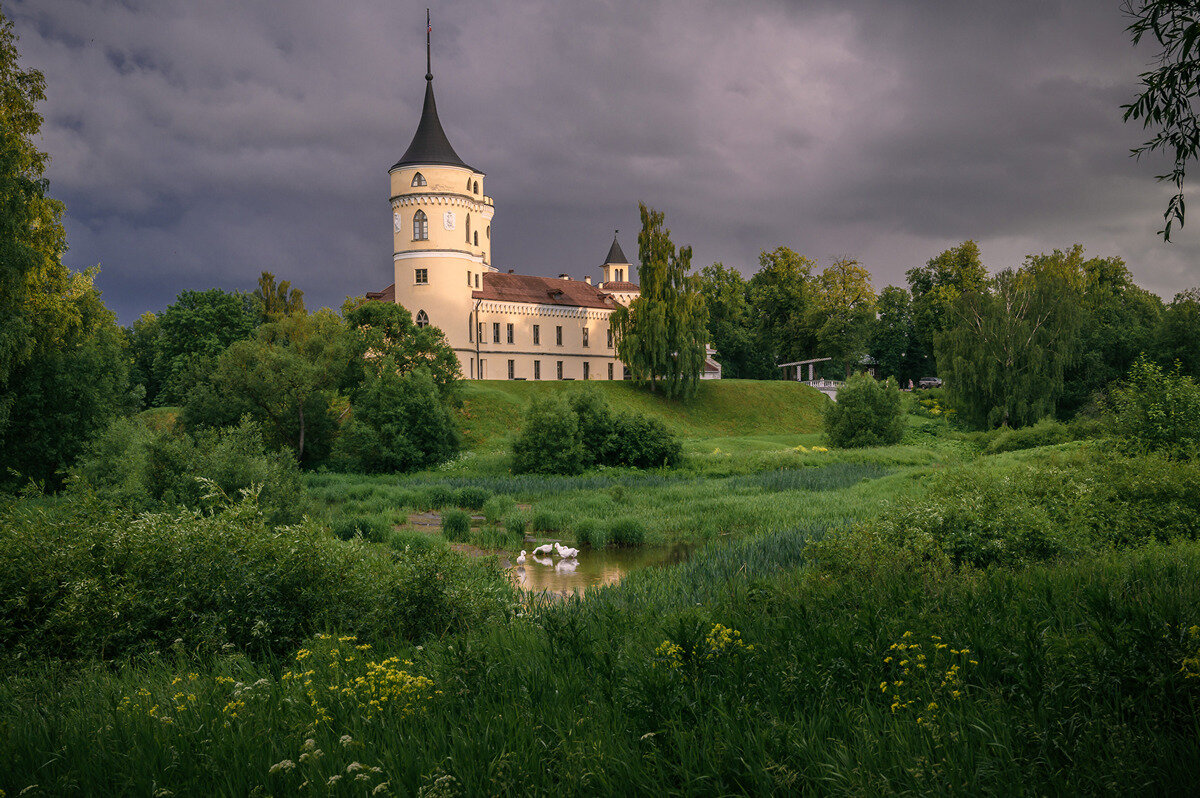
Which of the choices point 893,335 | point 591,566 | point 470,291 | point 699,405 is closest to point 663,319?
point 699,405

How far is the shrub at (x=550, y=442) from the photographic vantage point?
105ft

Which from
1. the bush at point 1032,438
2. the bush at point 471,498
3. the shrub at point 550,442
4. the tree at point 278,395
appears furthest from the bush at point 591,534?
the tree at point 278,395

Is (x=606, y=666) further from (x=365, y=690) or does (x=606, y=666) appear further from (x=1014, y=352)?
(x=1014, y=352)

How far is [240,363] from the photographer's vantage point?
37.6m

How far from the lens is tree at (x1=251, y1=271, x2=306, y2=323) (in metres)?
64.6

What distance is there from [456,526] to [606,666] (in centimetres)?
1526

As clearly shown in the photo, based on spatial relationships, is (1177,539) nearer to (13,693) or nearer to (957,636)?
(957,636)

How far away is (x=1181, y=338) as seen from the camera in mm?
46688

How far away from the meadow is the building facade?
48473 millimetres

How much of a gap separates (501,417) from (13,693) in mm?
40796

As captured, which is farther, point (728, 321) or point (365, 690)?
point (728, 321)

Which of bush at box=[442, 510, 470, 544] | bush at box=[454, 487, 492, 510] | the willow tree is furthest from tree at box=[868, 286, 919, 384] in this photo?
bush at box=[442, 510, 470, 544]

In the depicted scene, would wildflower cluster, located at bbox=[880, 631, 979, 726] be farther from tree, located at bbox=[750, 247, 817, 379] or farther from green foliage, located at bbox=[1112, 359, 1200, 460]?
tree, located at bbox=[750, 247, 817, 379]

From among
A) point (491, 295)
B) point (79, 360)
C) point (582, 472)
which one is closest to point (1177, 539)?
point (582, 472)
